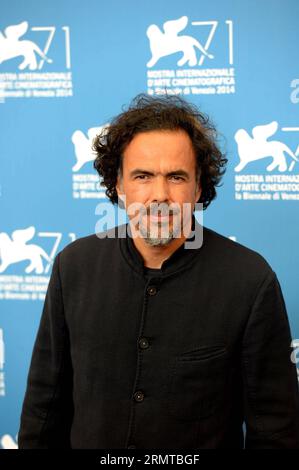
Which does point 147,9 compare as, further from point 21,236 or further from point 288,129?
point 21,236

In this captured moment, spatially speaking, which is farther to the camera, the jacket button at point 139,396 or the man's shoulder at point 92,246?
the man's shoulder at point 92,246

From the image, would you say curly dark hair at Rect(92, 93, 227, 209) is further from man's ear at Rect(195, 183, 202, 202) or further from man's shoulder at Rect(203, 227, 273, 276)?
man's shoulder at Rect(203, 227, 273, 276)

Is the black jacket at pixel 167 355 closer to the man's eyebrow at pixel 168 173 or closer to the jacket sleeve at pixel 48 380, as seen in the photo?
the jacket sleeve at pixel 48 380

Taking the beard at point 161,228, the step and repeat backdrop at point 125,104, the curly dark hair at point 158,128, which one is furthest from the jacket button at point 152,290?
the step and repeat backdrop at point 125,104

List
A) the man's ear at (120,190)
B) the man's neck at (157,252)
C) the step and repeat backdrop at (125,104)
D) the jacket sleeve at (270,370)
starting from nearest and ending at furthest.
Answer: the jacket sleeve at (270,370)
the man's neck at (157,252)
the man's ear at (120,190)
the step and repeat backdrop at (125,104)

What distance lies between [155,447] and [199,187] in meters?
0.66

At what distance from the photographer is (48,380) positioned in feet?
4.66

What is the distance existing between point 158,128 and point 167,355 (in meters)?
0.54

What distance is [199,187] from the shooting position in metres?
1.54

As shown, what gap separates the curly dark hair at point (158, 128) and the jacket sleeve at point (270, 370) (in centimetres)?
36

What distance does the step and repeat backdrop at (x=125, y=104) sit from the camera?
2.00 metres

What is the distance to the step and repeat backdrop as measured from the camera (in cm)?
200

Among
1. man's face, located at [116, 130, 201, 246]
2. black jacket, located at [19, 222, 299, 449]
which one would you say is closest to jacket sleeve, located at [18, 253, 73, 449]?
black jacket, located at [19, 222, 299, 449]

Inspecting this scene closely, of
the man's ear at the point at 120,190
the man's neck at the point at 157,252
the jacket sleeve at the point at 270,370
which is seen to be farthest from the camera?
the man's ear at the point at 120,190
